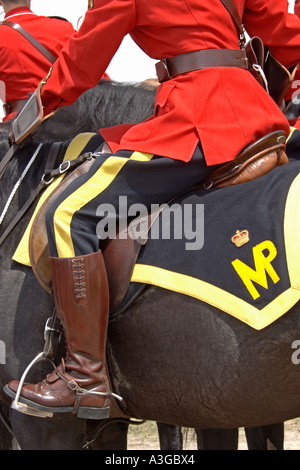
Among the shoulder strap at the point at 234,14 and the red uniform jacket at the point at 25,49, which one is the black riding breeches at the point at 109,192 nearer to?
the shoulder strap at the point at 234,14

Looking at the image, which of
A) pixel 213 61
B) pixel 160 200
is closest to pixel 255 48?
pixel 213 61

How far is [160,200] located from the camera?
325 centimetres

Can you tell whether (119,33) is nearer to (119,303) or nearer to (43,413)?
(119,303)

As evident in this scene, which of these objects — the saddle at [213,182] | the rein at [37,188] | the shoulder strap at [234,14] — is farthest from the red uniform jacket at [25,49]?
the saddle at [213,182]

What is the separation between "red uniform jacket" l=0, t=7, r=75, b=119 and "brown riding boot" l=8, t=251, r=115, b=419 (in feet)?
7.35

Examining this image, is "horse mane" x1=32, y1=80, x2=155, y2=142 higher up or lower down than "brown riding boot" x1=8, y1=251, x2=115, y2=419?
higher up

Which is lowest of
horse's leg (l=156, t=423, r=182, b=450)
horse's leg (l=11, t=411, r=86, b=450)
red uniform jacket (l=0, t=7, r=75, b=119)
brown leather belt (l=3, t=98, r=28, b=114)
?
horse's leg (l=156, t=423, r=182, b=450)

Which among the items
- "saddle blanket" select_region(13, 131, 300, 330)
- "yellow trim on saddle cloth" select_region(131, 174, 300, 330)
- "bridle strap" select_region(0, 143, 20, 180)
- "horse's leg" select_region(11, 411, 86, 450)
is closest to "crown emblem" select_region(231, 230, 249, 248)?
"saddle blanket" select_region(13, 131, 300, 330)

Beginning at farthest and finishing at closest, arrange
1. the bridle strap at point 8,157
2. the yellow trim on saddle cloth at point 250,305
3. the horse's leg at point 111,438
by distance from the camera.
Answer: the horse's leg at point 111,438 → the bridle strap at point 8,157 → the yellow trim on saddle cloth at point 250,305

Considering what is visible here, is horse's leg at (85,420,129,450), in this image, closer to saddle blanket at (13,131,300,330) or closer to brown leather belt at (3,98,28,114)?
saddle blanket at (13,131,300,330)

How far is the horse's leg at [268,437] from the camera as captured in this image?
546 centimetres

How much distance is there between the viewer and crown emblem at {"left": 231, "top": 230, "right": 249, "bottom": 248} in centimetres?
291

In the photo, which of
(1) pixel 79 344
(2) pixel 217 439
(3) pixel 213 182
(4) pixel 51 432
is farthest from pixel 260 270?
(2) pixel 217 439

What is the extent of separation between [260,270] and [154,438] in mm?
4593
